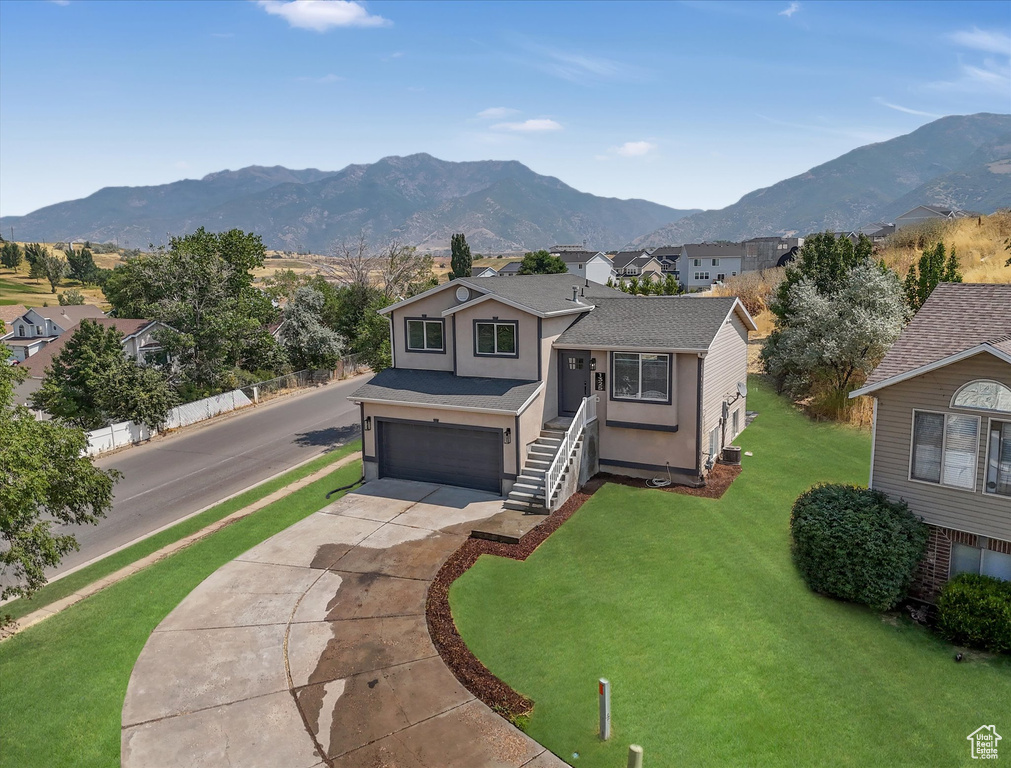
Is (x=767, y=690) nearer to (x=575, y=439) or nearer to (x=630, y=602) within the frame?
(x=630, y=602)

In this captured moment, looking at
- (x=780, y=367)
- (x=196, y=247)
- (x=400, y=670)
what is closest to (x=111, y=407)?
(x=196, y=247)

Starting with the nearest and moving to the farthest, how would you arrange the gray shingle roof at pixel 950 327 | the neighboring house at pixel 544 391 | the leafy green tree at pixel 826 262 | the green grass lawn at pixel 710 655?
the green grass lawn at pixel 710 655 < the gray shingle roof at pixel 950 327 < the neighboring house at pixel 544 391 < the leafy green tree at pixel 826 262

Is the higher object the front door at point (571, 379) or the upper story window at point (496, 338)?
the upper story window at point (496, 338)

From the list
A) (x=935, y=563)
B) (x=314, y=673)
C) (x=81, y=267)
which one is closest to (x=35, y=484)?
(x=314, y=673)

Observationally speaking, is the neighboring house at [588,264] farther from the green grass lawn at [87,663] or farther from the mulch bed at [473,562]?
the green grass lawn at [87,663]

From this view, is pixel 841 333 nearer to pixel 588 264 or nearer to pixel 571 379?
pixel 571 379

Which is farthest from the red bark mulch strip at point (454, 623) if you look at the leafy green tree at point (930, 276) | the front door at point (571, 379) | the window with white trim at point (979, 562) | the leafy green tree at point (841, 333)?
the leafy green tree at point (930, 276)

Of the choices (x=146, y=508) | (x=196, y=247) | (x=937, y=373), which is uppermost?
(x=196, y=247)
